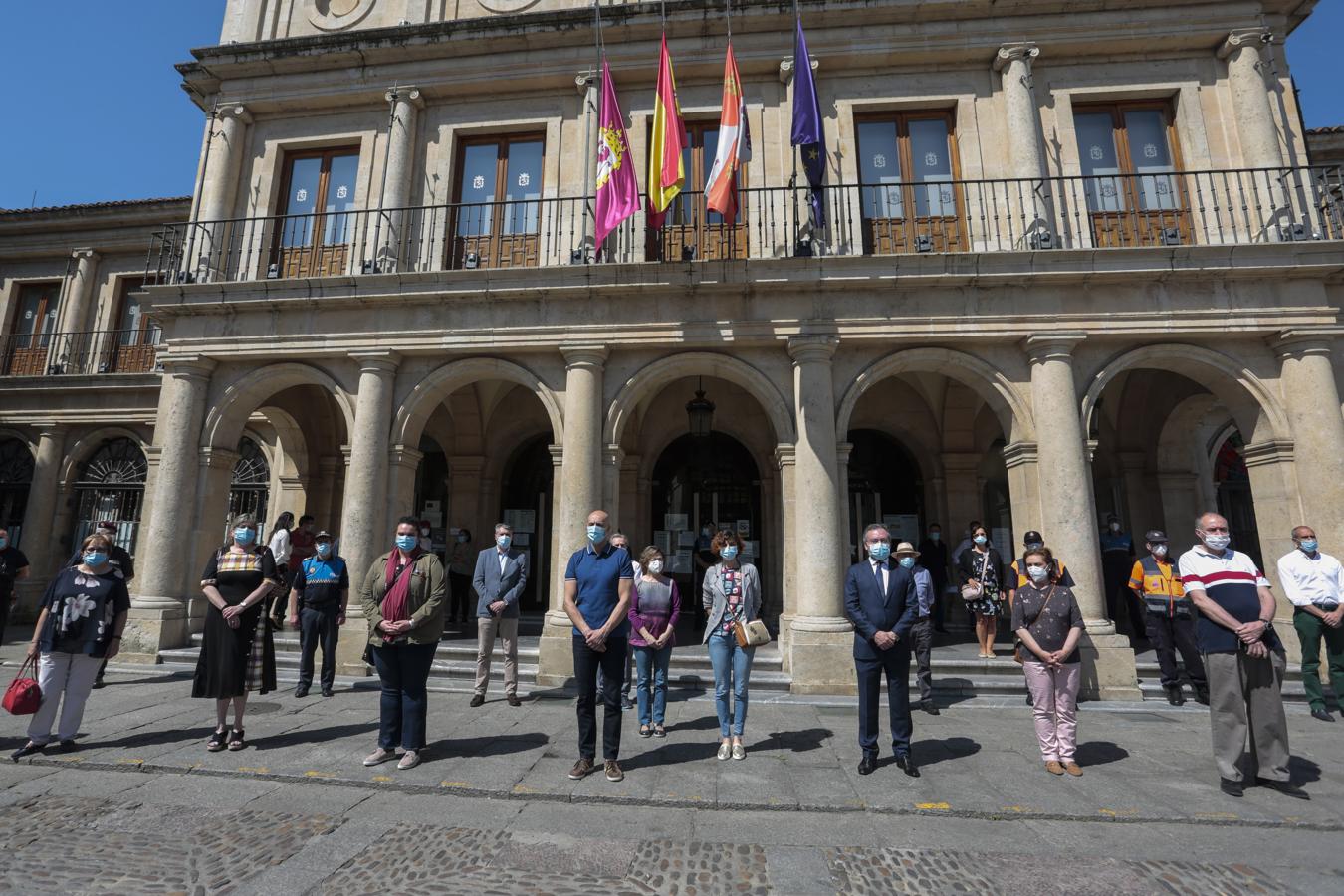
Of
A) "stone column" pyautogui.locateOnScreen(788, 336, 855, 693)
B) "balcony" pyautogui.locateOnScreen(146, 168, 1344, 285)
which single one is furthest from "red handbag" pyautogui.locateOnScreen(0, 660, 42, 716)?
"stone column" pyautogui.locateOnScreen(788, 336, 855, 693)

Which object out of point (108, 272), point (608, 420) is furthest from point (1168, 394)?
point (108, 272)

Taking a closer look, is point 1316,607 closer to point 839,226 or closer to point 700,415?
point 839,226

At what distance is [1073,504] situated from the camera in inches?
324

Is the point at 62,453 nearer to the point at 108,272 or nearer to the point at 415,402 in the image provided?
the point at 108,272

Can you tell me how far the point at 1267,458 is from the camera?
27.7 ft

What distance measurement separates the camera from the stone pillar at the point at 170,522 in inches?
359

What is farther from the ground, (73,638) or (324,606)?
(324,606)

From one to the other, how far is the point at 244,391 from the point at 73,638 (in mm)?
5697

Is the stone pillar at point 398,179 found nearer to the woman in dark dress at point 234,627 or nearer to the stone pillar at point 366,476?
the stone pillar at point 366,476

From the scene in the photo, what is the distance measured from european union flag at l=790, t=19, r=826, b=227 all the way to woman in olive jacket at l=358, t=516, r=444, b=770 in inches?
280

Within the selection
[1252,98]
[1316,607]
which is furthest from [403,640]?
[1252,98]

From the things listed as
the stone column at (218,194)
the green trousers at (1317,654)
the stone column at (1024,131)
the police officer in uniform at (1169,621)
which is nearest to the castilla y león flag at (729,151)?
the stone column at (1024,131)

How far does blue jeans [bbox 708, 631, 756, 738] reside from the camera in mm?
5434

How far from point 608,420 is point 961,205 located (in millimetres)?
6289
